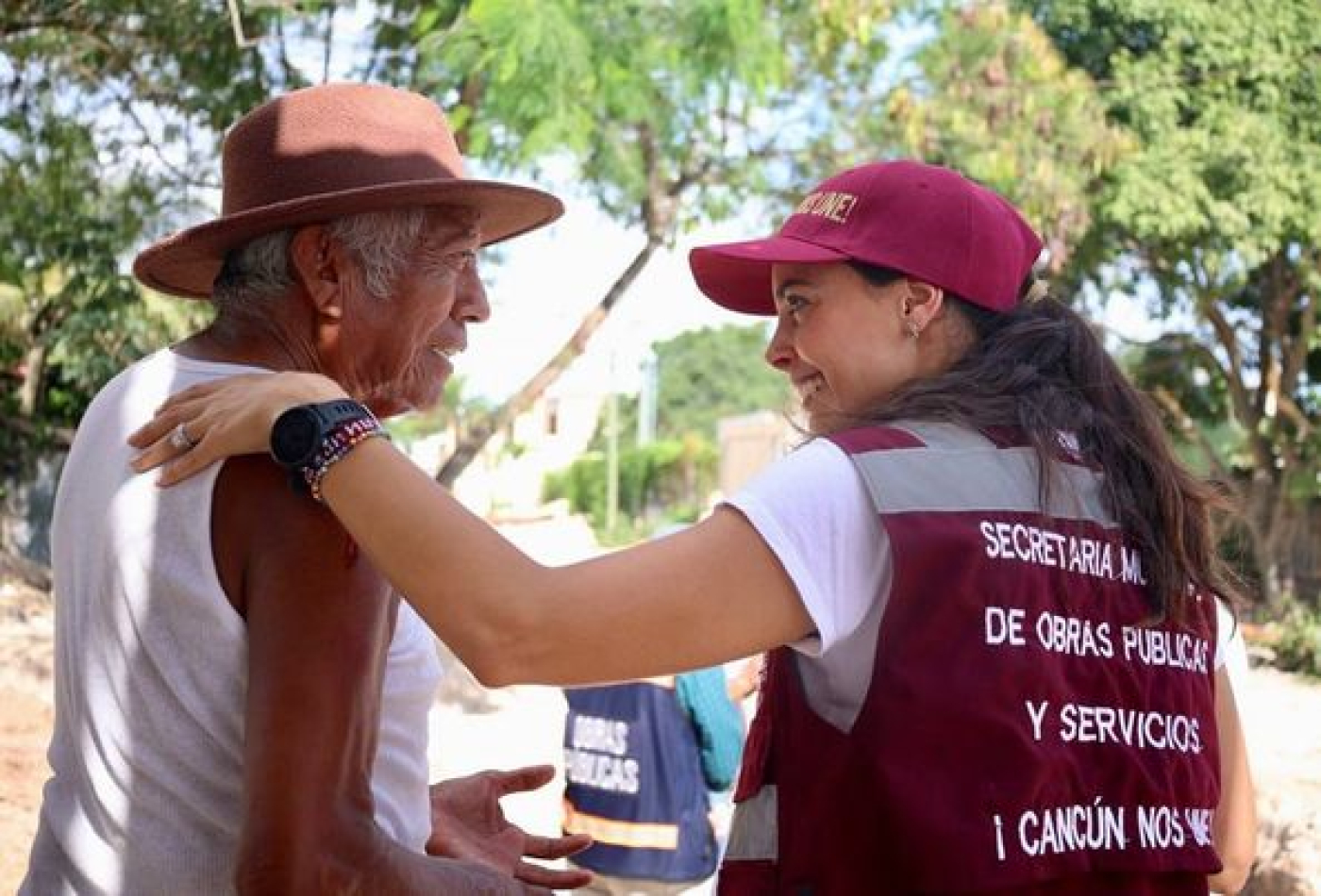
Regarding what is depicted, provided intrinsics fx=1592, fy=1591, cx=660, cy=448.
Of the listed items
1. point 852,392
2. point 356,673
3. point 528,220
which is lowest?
point 356,673

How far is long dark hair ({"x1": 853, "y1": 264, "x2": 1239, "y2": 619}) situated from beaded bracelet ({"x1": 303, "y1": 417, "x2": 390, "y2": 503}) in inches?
24.3

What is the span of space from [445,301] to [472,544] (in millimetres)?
563

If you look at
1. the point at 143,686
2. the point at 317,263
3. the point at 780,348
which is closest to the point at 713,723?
the point at 780,348

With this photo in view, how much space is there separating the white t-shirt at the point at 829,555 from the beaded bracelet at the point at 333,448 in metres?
0.41

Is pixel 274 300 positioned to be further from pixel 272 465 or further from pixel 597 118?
pixel 597 118

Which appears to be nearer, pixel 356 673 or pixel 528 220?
pixel 356 673

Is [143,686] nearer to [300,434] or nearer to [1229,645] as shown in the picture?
[300,434]

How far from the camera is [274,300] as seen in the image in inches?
80.0

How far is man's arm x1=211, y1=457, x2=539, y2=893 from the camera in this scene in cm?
169

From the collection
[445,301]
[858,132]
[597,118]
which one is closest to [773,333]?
[445,301]

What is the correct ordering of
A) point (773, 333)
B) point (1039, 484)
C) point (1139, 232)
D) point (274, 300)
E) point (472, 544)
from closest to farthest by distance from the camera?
point (472, 544)
point (1039, 484)
point (274, 300)
point (773, 333)
point (1139, 232)

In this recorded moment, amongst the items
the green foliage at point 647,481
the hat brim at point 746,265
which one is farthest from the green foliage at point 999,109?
the green foliage at point 647,481

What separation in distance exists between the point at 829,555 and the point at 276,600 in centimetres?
60

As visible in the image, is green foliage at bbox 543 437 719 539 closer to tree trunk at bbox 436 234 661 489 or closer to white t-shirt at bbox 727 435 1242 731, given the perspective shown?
tree trunk at bbox 436 234 661 489
